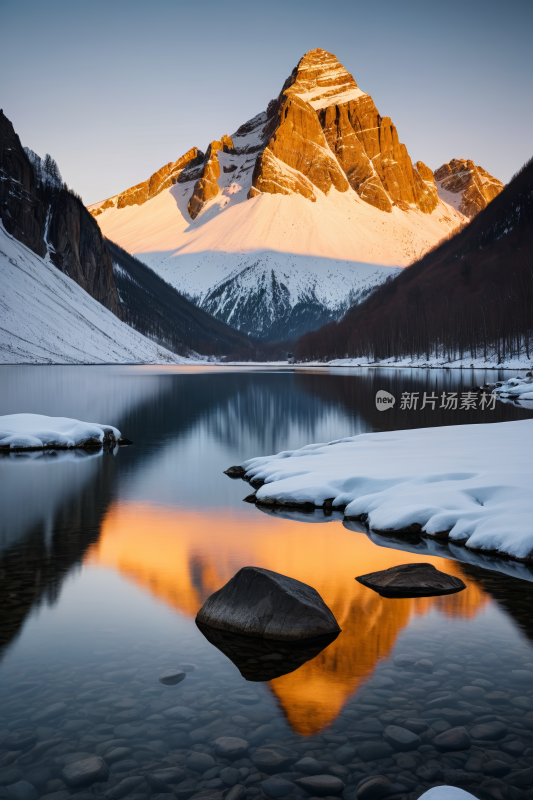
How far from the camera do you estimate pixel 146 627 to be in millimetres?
Result: 10008

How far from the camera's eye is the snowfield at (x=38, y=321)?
16438 centimetres

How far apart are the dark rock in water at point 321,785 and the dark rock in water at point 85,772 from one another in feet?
6.50

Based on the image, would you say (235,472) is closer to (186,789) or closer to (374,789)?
(186,789)

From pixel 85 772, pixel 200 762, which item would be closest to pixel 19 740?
pixel 85 772

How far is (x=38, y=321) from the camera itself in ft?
574

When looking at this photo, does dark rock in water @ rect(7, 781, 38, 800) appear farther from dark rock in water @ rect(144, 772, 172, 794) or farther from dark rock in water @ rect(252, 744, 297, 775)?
dark rock in water @ rect(252, 744, 297, 775)

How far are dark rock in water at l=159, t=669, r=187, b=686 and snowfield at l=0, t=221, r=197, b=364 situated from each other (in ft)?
521

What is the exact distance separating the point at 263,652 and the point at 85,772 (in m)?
3.27

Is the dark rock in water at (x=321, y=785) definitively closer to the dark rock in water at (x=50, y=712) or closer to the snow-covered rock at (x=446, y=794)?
the snow-covered rock at (x=446, y=794)

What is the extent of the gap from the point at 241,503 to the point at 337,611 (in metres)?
9.35

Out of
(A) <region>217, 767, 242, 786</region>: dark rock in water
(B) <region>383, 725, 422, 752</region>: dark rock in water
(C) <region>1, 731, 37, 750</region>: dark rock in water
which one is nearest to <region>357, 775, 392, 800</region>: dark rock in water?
(B) <region>383, 725, 422, 752</region>: dark rock in water

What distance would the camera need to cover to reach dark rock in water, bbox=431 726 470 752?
266 inches

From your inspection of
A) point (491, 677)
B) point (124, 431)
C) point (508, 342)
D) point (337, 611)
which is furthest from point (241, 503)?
point (508, 342)

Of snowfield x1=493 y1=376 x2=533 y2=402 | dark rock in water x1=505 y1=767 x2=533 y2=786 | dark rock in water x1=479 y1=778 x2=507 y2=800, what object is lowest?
dark rock in water x1=479 y1=778 x2=507 y2=800
